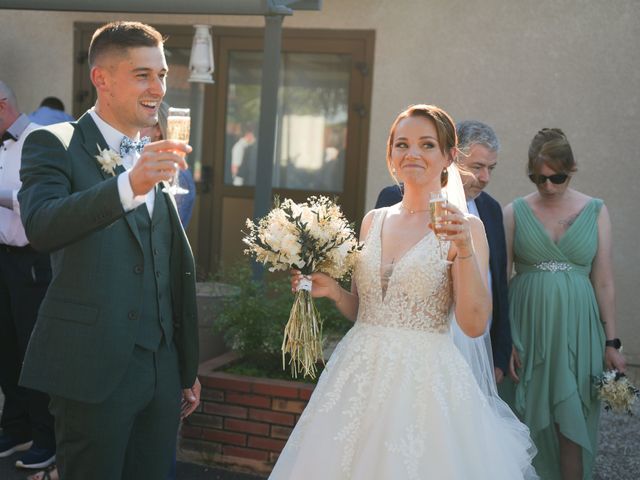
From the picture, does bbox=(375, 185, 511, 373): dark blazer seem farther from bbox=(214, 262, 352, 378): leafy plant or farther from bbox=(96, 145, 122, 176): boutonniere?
bbox=(96, 145, 122, 176): boutonniere

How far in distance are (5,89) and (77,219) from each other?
10.5ft

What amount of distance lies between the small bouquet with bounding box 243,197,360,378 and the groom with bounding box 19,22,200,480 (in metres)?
0.43

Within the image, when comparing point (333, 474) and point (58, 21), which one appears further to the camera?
point (58, 21)

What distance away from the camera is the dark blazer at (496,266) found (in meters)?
4.45

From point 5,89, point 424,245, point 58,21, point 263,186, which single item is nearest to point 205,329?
point 263,186

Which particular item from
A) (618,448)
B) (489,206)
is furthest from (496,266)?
(618,448)

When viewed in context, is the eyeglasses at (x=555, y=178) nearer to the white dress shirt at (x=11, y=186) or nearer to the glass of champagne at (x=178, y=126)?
the glass of champagne at (x=178, y=126)

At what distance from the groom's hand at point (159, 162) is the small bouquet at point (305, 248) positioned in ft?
2.87

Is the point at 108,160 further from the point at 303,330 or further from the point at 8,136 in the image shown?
the point at 8,136

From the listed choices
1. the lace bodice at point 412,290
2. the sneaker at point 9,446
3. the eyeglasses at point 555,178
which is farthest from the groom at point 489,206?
the sneaker at point 9,446

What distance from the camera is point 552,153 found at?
474cm

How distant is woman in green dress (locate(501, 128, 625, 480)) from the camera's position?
4.79 m

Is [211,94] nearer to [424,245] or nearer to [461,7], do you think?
[461,7]

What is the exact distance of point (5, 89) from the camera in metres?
5.52
